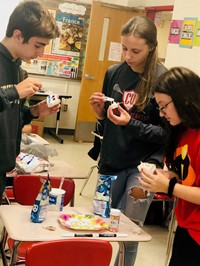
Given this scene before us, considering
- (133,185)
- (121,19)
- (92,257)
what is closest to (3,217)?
(92,257)

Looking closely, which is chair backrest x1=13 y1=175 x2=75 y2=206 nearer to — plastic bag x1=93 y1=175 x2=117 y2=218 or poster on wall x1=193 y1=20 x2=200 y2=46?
plastic bag x1=93 y1=175 x2=117 y2=218

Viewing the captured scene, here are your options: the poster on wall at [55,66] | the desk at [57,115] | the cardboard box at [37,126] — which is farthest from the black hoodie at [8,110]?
the poster on wall at [55,66]

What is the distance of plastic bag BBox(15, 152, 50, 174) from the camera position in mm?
2957

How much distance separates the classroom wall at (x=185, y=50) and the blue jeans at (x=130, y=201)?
7.25 feet

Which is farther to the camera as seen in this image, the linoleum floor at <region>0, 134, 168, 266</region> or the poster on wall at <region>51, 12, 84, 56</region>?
the poster on wall at <region>51, 12, 84, 56</region>

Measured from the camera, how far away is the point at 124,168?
8.11 ft

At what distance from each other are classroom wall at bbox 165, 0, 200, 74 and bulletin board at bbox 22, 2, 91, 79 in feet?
9.77

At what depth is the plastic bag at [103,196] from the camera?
2189 mm

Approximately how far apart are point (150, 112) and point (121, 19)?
4917 millimetres

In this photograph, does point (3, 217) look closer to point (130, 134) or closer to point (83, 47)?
point (130, 134)

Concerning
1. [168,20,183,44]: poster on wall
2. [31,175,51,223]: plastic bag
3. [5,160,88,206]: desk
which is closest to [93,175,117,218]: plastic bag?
[31,175,51,223]: plastic bag

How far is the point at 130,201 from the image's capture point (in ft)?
7.88

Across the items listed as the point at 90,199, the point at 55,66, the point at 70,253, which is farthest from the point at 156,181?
the point at 55,66

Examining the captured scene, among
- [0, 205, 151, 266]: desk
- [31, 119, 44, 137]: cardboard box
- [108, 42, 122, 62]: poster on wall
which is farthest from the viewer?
Answer: [108, 42, 122, 62]: poster on wall
